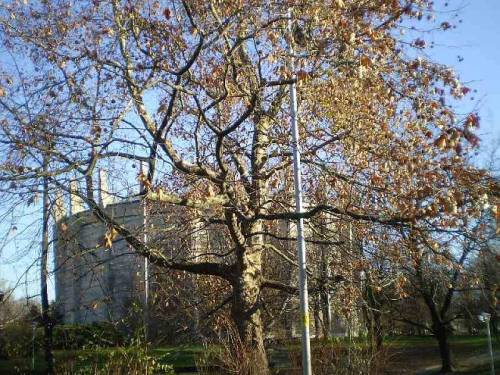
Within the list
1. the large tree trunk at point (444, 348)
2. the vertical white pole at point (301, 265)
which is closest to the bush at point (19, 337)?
the vertical white pole at point (301, 265)

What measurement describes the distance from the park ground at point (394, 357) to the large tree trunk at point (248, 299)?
96 cm

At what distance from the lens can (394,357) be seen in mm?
17609

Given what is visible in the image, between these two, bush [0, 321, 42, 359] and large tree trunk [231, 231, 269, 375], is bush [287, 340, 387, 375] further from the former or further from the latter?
bush [0, 321, 42, 359]

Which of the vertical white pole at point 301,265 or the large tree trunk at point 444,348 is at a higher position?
the vertical white pole at point 301,265

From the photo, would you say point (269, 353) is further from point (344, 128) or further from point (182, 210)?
point (344, 128)

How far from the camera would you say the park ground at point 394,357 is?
1414 cm

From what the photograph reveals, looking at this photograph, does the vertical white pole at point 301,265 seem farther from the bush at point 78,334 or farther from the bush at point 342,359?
the bush at point 78,334

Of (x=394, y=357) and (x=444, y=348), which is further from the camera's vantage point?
(x=444, y=348)

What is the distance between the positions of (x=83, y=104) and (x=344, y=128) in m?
5.01

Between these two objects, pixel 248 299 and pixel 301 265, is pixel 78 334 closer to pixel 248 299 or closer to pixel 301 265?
pixel 248 299

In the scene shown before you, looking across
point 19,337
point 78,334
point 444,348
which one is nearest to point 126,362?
point 19,337

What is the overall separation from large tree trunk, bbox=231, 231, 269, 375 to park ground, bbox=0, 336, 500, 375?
960 mm

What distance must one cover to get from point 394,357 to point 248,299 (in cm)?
633

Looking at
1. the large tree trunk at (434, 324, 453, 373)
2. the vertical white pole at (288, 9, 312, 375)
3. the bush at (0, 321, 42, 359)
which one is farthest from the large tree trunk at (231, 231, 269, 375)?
the large tree trunk at (434, 324, 453, 373)
